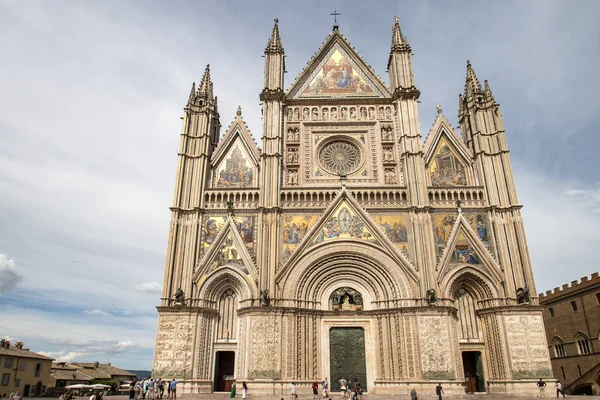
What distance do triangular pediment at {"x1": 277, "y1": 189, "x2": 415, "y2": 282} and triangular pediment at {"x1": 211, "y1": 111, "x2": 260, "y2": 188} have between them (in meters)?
4.72

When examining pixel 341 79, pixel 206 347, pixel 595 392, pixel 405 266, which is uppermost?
pixel 341 79

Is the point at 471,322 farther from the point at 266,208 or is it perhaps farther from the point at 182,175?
the point at 182,175

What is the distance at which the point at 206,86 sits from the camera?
28391 millimetres

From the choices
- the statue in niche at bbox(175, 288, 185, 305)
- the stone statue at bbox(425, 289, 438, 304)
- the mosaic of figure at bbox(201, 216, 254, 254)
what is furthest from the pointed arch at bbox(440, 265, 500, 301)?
the statue in niche at bbox(175, 288, 185, 305)

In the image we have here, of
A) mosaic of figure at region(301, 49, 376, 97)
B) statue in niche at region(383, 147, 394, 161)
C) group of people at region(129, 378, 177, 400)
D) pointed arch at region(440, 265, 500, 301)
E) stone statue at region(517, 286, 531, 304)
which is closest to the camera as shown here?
group of people at region(129, 378, 177, 400)

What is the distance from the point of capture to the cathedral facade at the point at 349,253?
71.2ft

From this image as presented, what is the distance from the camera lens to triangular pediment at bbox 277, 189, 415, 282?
23.7 m

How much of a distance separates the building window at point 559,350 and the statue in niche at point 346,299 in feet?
65.1

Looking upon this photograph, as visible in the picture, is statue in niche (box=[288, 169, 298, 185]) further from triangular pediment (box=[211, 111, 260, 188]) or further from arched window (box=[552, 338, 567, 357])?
arched window (box=[552, 338, 567, 357])

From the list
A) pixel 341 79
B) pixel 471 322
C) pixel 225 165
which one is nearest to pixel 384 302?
pixel 471 322

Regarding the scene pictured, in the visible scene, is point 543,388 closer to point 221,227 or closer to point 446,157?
point 446,157

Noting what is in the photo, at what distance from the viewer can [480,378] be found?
73.3ft

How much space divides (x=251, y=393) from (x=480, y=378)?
457 inches

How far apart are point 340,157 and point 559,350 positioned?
23.3 metres
